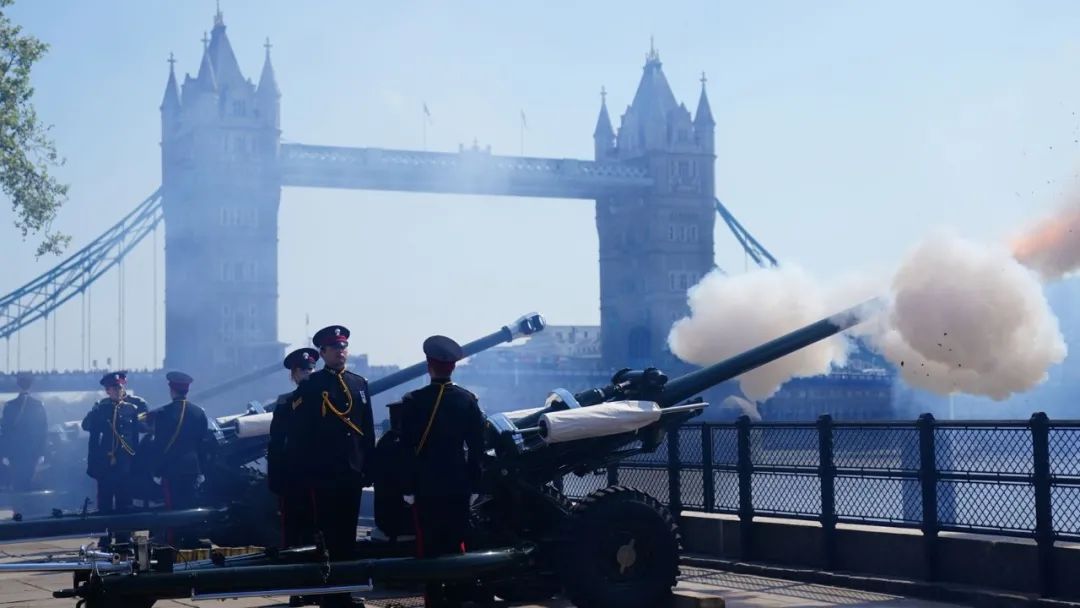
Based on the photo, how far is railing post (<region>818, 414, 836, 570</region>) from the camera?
10930mm

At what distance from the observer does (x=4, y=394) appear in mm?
87062

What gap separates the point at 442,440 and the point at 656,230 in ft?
340

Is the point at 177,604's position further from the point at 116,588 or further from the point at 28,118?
the point at 28,118

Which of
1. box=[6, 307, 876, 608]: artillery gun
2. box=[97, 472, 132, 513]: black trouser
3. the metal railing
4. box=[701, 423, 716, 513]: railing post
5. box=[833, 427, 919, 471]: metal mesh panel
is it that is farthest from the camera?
box=[97, 472, 132, 513]: black trouser

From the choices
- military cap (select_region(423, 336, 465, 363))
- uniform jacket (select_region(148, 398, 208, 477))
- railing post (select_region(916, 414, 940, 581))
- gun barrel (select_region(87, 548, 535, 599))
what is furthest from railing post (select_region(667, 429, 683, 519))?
gun barrel (select_region(87, 548, 535, 599))

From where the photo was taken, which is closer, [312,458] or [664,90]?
[312,458]

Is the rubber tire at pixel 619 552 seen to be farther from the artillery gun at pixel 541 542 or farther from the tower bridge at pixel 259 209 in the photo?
the tower bridge at pixel 259 209

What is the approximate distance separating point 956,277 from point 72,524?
6.93 m

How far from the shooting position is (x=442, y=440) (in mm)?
8070

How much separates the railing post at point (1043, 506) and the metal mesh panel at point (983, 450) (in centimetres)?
15

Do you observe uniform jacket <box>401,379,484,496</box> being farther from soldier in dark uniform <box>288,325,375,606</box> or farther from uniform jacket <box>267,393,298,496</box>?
uniform jacket <box>267,393,298,496</box>

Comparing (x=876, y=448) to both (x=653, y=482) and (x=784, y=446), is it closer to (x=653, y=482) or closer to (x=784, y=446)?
(x=784, y=446)

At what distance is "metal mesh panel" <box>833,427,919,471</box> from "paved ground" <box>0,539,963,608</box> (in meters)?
0.96

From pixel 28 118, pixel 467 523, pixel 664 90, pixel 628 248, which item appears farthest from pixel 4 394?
pixel 467 523
